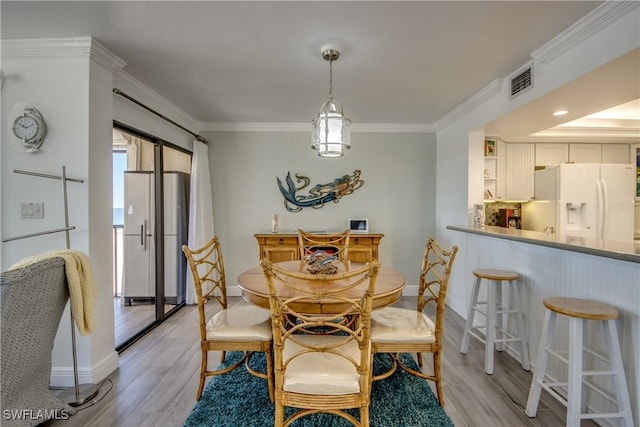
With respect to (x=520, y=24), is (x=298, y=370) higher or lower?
lower

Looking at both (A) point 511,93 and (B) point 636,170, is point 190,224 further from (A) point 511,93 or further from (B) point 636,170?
(B) point 636,170

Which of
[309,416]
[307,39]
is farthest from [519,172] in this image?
[309,416]

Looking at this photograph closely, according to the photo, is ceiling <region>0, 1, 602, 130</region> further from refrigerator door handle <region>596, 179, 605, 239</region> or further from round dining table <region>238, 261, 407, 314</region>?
refrigerator door handle <region>596, 179, 605, 239</region>

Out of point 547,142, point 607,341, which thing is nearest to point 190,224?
point 607,341

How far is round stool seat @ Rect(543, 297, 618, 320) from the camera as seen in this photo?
5.03ft

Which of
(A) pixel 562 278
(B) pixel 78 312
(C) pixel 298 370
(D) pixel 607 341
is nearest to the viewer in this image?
(C) pixel 298 370

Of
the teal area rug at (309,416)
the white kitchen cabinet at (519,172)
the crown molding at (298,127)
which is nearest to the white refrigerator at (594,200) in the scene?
the white kitchen cabinet at (519,172)

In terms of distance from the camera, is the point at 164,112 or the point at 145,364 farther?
the point at 164,112

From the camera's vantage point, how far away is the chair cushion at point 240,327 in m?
1.87

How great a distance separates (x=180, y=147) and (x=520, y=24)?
365 centimetres

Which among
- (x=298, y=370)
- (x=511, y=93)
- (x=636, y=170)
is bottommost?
(x=298, y=370)

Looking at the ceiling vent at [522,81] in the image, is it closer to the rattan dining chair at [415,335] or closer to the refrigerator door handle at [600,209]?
the rattan dining chair at [415,335]

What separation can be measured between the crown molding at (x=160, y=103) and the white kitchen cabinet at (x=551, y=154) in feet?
16.1

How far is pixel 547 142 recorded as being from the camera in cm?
428
